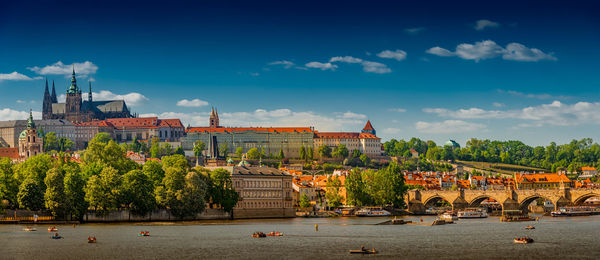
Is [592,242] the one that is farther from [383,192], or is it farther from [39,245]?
[383,192]

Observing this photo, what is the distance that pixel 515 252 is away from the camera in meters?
60.1

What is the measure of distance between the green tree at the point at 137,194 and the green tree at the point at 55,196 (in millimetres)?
5901

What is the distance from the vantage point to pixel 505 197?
107 meters

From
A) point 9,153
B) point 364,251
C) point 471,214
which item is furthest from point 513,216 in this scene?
point 9,153

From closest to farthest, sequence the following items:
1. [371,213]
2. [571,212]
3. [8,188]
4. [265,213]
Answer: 1. [8,188]
2. [571,212]
3. [371,213]
4. [265,213]

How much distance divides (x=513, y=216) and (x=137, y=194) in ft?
132

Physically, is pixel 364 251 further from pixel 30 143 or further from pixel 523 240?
pixel 30 143

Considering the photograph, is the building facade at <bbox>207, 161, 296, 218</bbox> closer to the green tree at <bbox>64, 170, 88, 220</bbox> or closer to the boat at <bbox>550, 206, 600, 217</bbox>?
the green tree at <bbox>64, 170, 88, 220</bbox>

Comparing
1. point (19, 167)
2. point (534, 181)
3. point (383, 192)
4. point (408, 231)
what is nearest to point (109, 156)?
point (19, 167)

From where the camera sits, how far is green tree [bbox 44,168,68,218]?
275 ft

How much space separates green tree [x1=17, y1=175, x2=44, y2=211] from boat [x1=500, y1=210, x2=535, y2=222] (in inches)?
1882

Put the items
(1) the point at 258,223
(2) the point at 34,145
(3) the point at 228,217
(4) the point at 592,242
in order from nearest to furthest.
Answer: (4) the point at 592,242 → (1) the point at 258,223 → (3) the point at 228,217 → (2) the point at 34,145

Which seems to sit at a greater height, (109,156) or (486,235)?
(109,156)

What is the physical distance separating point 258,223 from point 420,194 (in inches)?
1249
